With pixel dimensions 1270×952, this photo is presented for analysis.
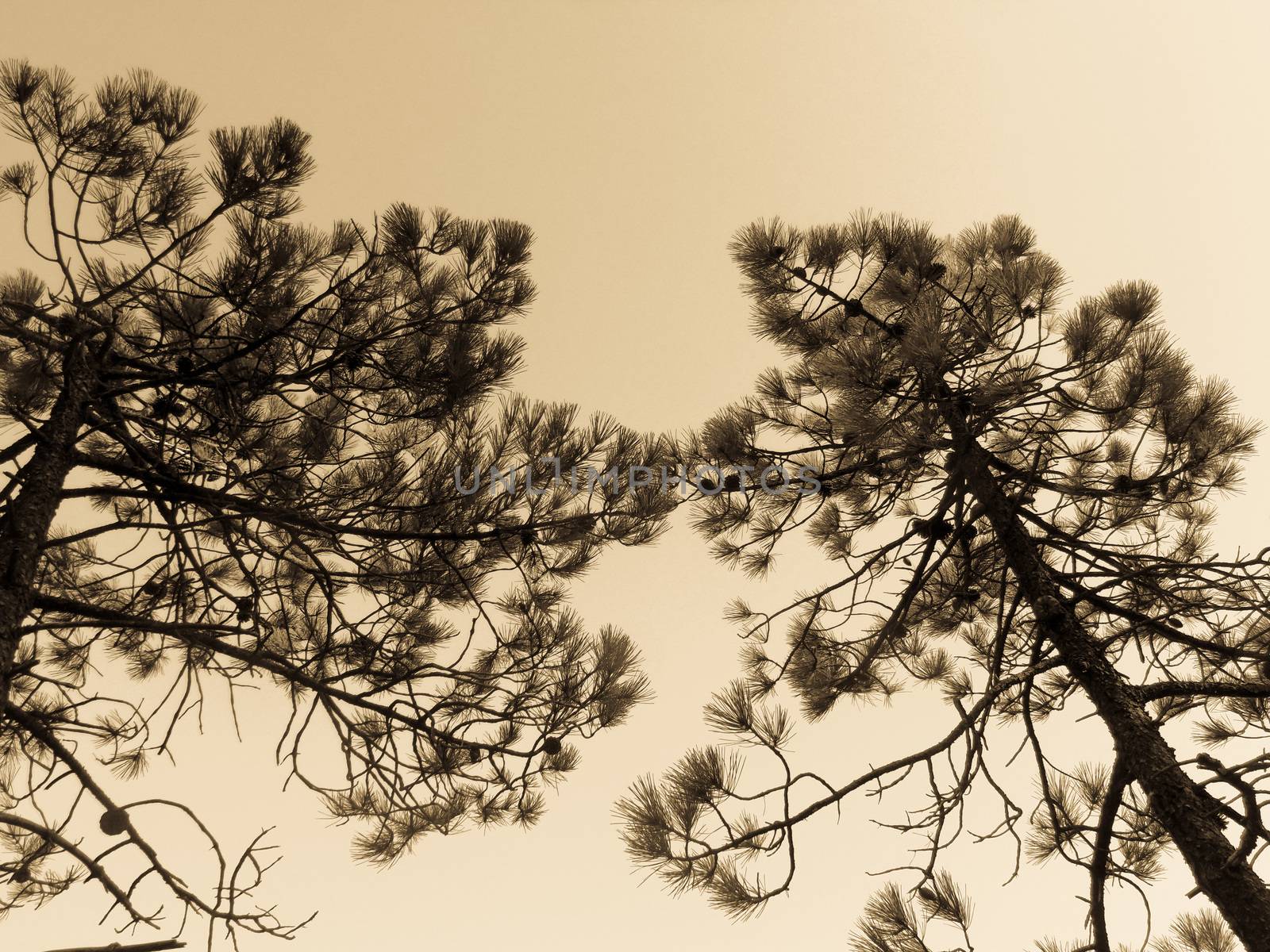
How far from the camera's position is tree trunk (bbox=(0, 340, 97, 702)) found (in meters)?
1.94

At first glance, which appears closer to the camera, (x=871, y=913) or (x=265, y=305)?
(x=871, y=913)

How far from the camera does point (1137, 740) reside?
7.75ft

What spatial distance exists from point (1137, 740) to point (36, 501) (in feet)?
10.8

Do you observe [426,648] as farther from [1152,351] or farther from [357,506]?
[1152,351]

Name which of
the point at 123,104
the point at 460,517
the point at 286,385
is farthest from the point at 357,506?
the point at 123,104

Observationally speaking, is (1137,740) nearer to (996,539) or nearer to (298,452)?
(996,539)

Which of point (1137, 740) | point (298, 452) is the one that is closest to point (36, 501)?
point (298, 452)

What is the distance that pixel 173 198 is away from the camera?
2.49 metres

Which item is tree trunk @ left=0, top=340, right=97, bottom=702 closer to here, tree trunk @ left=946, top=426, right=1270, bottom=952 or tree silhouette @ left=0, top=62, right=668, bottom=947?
tree silhouette @ left=0, top=62, right=668, bottom=947

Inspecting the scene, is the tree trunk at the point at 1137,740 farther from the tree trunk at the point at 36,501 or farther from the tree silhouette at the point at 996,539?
the tree trunk at the point at 36,501

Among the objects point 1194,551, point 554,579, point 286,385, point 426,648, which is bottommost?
point 1194,551

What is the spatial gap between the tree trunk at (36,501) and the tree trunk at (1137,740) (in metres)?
2.84

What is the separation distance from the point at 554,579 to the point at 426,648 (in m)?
0.56

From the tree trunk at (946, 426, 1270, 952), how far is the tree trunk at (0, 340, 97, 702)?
2.84m
